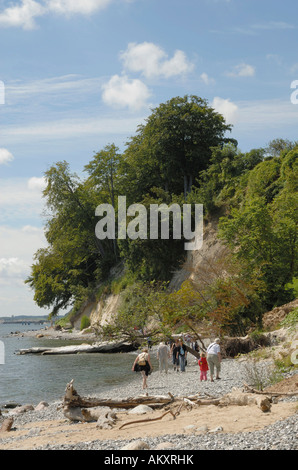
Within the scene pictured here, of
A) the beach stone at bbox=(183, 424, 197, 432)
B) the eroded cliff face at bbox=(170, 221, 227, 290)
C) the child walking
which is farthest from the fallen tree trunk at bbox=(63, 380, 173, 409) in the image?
the eroded cliff face at bbox=(170, 221, 227, 290)

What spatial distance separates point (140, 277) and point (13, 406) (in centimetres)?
3179

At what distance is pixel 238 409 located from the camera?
37.5ft

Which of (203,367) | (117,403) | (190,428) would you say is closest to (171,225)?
(203,367)

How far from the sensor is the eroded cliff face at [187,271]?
36.8m

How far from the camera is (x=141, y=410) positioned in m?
13.3

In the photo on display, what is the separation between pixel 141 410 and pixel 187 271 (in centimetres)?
3262

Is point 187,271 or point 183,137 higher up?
point 183,137

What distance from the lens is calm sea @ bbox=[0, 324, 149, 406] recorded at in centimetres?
2289

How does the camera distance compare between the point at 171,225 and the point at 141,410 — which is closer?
the point at 141,410

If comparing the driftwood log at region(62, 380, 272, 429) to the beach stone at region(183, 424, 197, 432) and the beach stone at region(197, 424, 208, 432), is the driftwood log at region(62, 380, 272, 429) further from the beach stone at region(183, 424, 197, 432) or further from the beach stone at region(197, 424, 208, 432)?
the beach stone at region(197, 424, 208, 432)

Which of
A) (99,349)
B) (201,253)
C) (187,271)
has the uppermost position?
(201,253)

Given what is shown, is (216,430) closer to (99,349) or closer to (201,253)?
(99,349)

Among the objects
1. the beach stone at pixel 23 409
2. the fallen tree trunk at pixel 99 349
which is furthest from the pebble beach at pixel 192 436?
the fallen tree trunk at pixel 99 349
